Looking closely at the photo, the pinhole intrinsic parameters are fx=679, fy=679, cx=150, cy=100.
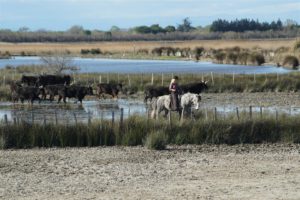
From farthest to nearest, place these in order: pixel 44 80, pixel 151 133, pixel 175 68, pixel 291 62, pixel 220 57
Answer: pixel 220 57 → pixel 291 62 → pixel 175 68 → pixel 44 80 → pixel 151 133

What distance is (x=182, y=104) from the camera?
25.4 meters

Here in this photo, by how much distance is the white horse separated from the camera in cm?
2503

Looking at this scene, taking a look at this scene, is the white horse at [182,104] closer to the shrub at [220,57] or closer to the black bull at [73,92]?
the black bull at [73,92]

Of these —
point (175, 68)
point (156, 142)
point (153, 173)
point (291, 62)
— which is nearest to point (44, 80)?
point (156, 142)

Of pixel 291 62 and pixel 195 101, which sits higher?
pixel 195 101

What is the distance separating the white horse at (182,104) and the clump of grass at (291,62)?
47.8 meters

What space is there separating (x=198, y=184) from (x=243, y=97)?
87.9ft

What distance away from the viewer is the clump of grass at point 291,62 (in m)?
72.6

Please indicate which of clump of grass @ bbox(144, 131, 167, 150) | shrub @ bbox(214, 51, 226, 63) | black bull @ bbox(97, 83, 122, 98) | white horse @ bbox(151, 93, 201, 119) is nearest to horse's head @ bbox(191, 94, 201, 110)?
white horse @ bbox(151, 93, 201, 119)

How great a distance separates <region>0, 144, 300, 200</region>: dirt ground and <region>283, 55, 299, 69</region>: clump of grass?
5219 centimetres

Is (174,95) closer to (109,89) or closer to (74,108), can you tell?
(74,108)

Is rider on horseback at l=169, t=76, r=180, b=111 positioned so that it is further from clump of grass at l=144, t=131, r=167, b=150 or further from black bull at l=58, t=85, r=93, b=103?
black bull at l=58, t=85, r=93, b=103

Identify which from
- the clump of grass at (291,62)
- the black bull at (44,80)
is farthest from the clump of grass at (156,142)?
the clump of grass at (291,62)

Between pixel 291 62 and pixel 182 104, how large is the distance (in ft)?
165
